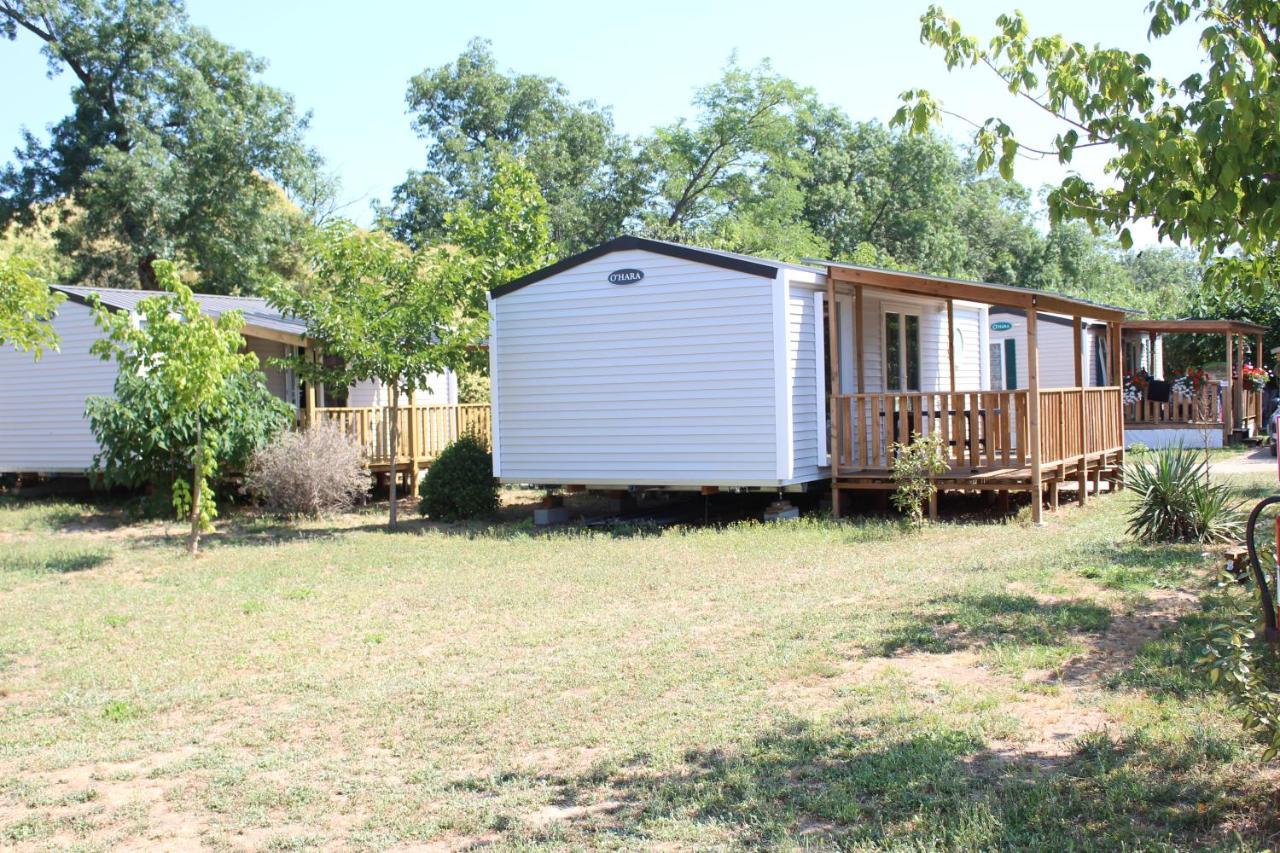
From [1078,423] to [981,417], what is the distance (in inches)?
60.0

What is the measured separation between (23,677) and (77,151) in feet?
86.5

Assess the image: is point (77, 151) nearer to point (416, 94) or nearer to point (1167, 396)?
point (416, 94)

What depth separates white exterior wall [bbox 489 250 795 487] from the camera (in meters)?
13.9

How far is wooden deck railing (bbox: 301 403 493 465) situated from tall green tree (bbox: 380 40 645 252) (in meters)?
15.6

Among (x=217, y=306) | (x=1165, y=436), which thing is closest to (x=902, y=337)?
(x=1165, y=436)

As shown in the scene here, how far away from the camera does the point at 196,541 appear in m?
13.4

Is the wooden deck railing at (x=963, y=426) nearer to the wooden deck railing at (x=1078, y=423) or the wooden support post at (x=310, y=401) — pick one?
the wooden deck railing at (x=1078, y=423)

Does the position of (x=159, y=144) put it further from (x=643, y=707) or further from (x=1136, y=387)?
(x=643, y=707)

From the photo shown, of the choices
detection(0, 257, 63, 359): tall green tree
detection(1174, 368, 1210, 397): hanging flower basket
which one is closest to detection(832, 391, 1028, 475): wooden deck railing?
detection(0, 257, 63, 359): tall green tree

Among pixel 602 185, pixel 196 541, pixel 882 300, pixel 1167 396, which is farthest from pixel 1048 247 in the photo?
pixel 196 541

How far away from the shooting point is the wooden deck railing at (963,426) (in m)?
13.4

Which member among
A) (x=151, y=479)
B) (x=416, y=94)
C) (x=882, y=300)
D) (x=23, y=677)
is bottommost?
(x=23, y=677)

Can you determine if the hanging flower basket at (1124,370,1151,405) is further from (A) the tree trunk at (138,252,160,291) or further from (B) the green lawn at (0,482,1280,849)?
(A) the tree trunk at (138,252,160,291)

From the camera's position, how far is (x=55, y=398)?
1909 centimetres
